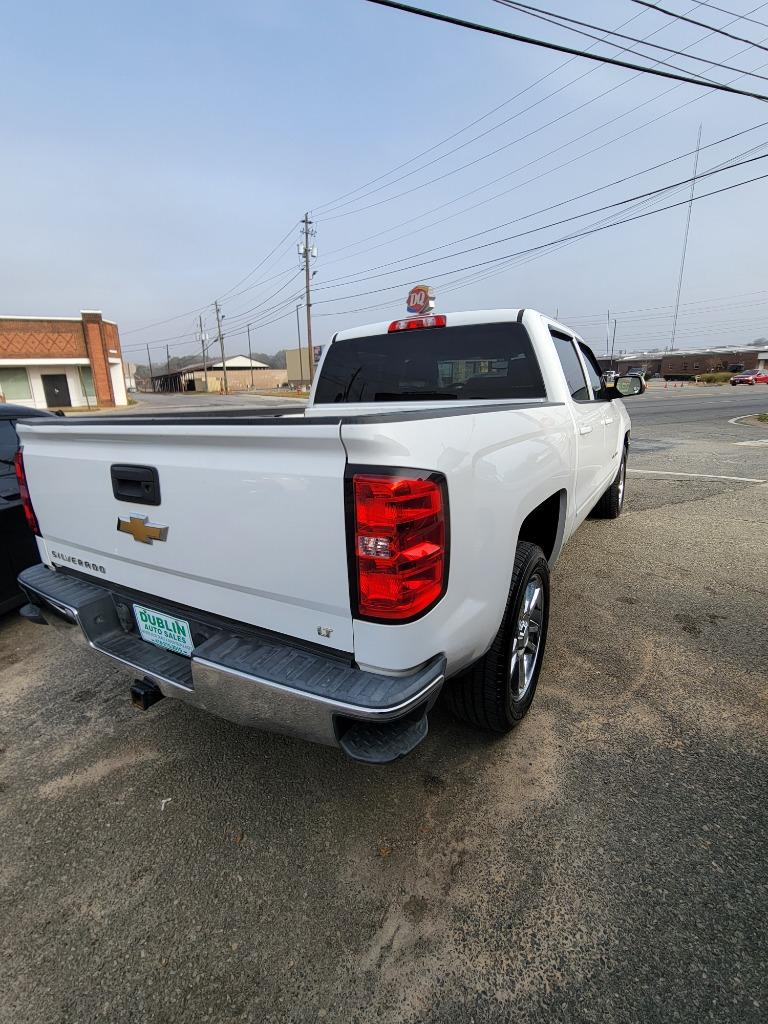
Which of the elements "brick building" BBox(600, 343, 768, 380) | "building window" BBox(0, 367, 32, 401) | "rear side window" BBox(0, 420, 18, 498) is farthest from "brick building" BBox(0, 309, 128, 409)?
"brick building" BBox(600, 343, 768, 380)

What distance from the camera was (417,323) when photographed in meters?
3.53

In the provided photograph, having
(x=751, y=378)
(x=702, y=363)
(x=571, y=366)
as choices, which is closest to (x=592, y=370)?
(x=571, y=366)

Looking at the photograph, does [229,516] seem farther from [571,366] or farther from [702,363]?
[702,363]

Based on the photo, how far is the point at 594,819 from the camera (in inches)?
80.8

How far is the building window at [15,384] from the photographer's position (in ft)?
121

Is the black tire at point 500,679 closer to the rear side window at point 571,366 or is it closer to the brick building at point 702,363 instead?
the rear side window at point 571,366

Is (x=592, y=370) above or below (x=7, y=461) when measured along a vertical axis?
above

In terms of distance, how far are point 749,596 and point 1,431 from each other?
582 centimetres

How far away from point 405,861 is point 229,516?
1.40m

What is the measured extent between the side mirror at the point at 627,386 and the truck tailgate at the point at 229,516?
13.0 feet

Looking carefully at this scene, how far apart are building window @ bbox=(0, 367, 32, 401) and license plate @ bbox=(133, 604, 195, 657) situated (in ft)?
143

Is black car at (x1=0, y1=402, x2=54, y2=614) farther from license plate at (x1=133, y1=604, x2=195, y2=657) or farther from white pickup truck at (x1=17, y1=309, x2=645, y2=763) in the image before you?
license plate at (x1=133, y1=604, x2=195, y2=657)

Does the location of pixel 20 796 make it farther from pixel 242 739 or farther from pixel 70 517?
pixel 70 517

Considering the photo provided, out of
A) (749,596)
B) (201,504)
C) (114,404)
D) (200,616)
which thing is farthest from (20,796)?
(114,404)
